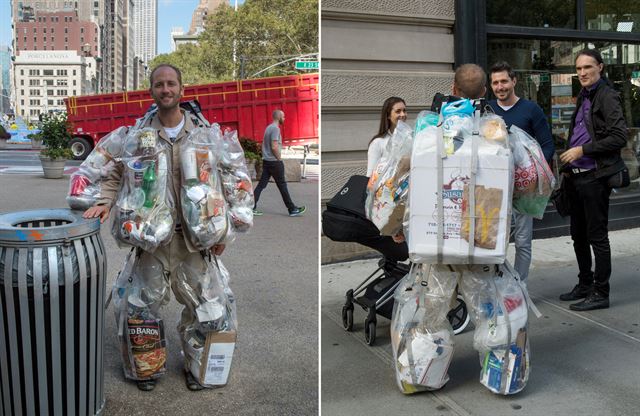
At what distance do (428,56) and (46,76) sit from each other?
131 meters

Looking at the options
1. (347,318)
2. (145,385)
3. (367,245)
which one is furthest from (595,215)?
(145,385)

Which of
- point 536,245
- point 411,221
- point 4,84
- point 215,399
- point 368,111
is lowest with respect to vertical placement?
point 215,399

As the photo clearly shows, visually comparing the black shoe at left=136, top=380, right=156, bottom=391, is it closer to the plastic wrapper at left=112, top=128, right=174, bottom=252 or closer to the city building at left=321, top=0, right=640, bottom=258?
the plastic wrapper at left=112, top=128, right=174, bottom=252

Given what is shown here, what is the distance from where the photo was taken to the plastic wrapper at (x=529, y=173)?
361 centimetres

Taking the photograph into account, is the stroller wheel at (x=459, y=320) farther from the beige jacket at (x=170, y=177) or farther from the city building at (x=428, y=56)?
the city building at (x=428, y=56)

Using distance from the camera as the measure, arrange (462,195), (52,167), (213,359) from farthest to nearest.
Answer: (52,167) → (213,359) → (462,195)

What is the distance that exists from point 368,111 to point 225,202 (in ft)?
11.2

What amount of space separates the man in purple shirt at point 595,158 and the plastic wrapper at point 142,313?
297 centimetres

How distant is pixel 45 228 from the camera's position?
3109mm

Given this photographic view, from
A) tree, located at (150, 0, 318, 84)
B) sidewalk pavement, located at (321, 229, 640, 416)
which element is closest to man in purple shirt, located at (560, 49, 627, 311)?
sidewalk pavement, located at (321, 229, 640, 416)

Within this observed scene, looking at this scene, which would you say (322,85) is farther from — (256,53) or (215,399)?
(256,53)

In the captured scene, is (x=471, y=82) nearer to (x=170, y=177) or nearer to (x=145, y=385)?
(x=170, y=177)

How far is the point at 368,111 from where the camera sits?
274 inches

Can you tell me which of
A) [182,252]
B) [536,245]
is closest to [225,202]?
[182,252]
